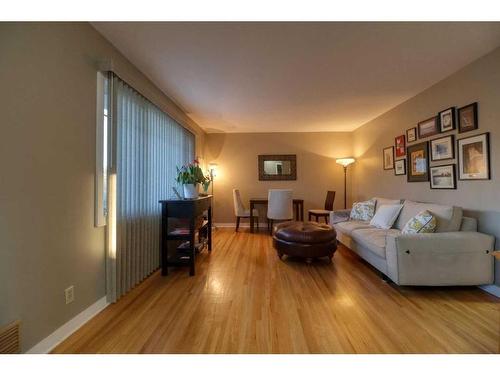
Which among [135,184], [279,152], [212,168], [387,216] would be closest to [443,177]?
[387,216]

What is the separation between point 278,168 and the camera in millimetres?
5680

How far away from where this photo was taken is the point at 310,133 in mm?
5684

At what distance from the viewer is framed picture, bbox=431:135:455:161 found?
8.96 feet

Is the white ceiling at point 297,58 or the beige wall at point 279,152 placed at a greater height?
the white ceiling at point 297,58

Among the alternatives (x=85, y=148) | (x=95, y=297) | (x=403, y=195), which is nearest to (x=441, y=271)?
(x=403, y=195)

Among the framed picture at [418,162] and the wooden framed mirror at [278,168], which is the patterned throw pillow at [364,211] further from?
the wooden framed mirror at [278,168]

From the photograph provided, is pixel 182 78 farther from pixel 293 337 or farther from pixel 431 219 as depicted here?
pixel 431 219

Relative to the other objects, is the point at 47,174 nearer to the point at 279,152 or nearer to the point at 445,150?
the point at 445,150

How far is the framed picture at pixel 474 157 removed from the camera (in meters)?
2.31

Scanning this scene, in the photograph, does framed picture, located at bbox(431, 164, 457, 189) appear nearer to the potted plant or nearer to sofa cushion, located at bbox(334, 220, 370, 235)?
sofa cushion, located at bbox(334, 220, 370, 235)

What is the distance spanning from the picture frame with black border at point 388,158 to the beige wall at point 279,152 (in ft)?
4.95

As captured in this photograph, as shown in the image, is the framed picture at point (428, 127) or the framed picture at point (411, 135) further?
the framed picture at point (411, 135)

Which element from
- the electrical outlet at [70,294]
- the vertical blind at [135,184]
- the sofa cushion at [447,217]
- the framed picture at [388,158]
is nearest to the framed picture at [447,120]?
the sofa cushion at [447,217]

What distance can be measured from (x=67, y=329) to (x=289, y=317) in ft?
5.33
